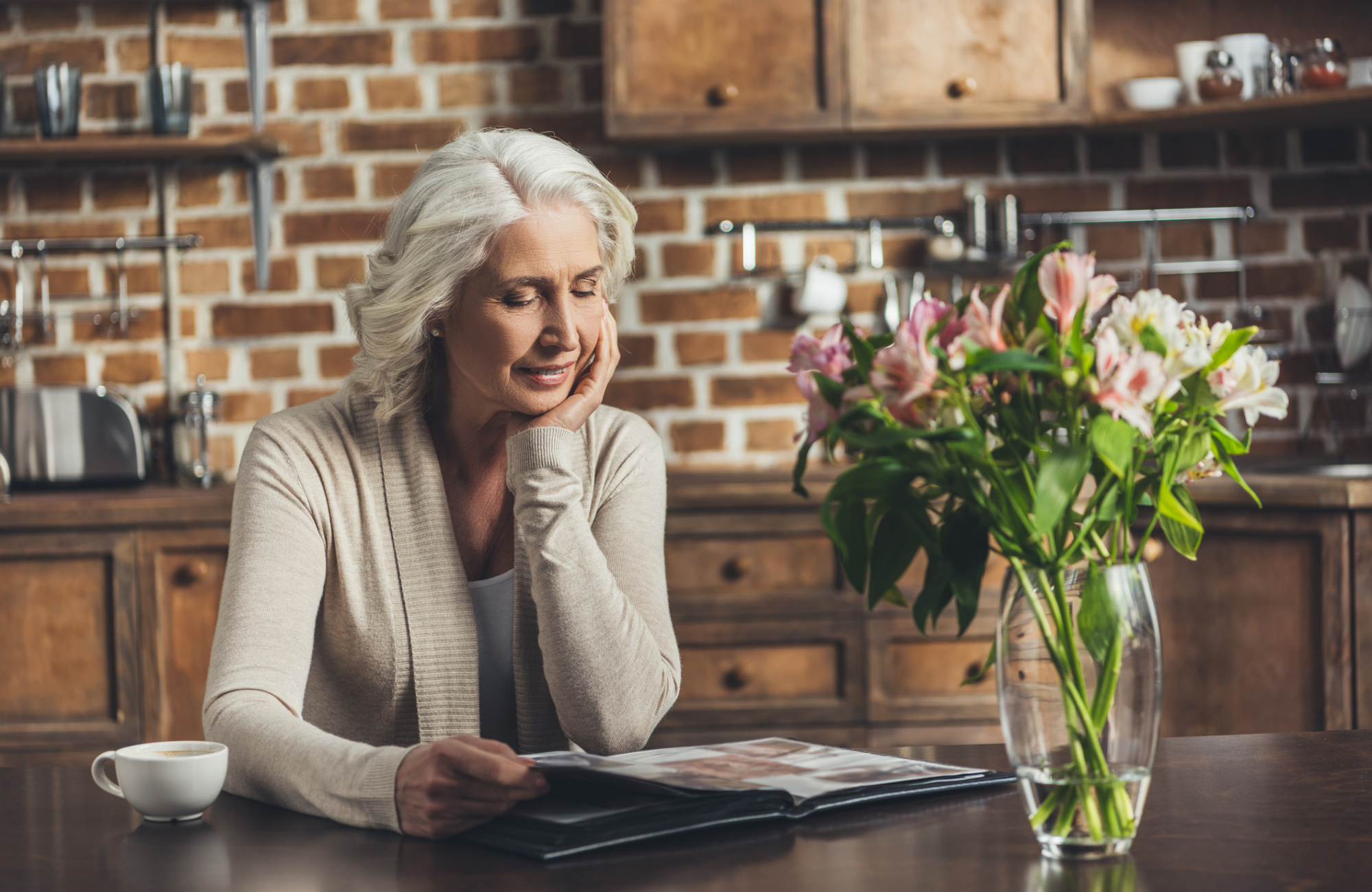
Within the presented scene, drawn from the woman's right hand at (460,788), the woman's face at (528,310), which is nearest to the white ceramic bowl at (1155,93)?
the woman's face at (528,310)

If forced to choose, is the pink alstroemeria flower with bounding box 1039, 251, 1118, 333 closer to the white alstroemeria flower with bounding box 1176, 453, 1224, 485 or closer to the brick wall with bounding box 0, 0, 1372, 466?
the white alstroemeria flower with bounding box 1176, 453, 1224, 485

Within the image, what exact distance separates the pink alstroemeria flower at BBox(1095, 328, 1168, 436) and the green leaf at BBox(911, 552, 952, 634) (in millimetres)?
145

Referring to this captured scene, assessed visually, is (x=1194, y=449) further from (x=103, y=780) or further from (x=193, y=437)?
(x=193, y=437)

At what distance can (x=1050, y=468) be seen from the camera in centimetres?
74

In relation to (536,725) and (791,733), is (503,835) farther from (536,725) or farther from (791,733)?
(791,733)

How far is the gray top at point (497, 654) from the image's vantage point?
1515 millimetres

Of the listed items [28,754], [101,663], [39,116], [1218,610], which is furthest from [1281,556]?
[39,116]

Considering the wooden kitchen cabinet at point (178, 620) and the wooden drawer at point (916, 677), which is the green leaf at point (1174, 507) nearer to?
the wooden drawer at point (916, 677)

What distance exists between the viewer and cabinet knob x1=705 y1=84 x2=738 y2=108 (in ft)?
8.82

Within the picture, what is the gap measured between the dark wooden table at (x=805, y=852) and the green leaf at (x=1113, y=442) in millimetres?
248

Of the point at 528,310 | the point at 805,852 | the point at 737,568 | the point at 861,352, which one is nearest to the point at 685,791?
the point at 805,852

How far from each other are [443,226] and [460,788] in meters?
0.76

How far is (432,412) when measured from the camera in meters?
1.63

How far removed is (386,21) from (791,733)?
70.2 inches
